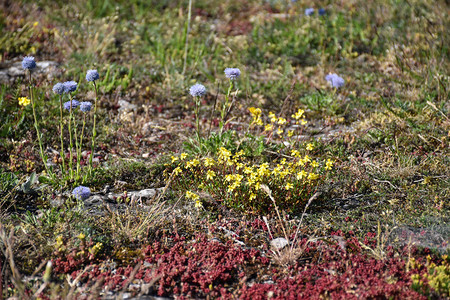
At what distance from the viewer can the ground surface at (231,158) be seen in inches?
128

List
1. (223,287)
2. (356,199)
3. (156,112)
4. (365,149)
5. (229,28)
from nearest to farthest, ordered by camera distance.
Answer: (223,287), (356,199), (365,149), (156,112), (229,28)

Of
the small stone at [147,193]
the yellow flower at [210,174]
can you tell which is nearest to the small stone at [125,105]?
the small stone at [147,193]

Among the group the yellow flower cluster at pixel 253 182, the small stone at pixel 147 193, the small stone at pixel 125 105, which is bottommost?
the small stone at pixel 147 193

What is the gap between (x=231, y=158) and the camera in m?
4.81

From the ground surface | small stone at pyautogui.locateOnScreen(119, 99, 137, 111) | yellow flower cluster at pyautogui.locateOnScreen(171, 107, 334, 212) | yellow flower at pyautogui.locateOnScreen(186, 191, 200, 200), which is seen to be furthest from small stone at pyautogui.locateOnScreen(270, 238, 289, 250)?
small stone at pyautogui.locateOnScreen(119, 99, 137, 111)

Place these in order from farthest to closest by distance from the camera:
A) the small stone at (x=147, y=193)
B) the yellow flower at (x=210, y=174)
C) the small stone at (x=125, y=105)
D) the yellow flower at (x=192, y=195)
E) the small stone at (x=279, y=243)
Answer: the small stone at (x=125, y=105), the small stone at (x=147, y=193), the yellow flower at (x=210, y=174), the yellow flower at (x=192, y=195), the small stone at (x=279, y=243)

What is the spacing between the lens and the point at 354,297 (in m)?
2.96

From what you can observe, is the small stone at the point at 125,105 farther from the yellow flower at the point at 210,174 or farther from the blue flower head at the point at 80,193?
the yellow flower at the point at 210,174

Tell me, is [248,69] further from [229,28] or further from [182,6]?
[182,6]

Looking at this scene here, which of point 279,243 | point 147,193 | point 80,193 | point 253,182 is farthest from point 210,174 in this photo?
point 80,193

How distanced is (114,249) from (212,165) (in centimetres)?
129

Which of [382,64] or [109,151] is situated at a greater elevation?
[382,64]

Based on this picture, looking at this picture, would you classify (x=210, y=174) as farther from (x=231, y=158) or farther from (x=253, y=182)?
(x=231, y=158)

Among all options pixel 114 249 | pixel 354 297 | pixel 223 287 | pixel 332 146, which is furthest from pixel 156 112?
pixel 354 297
